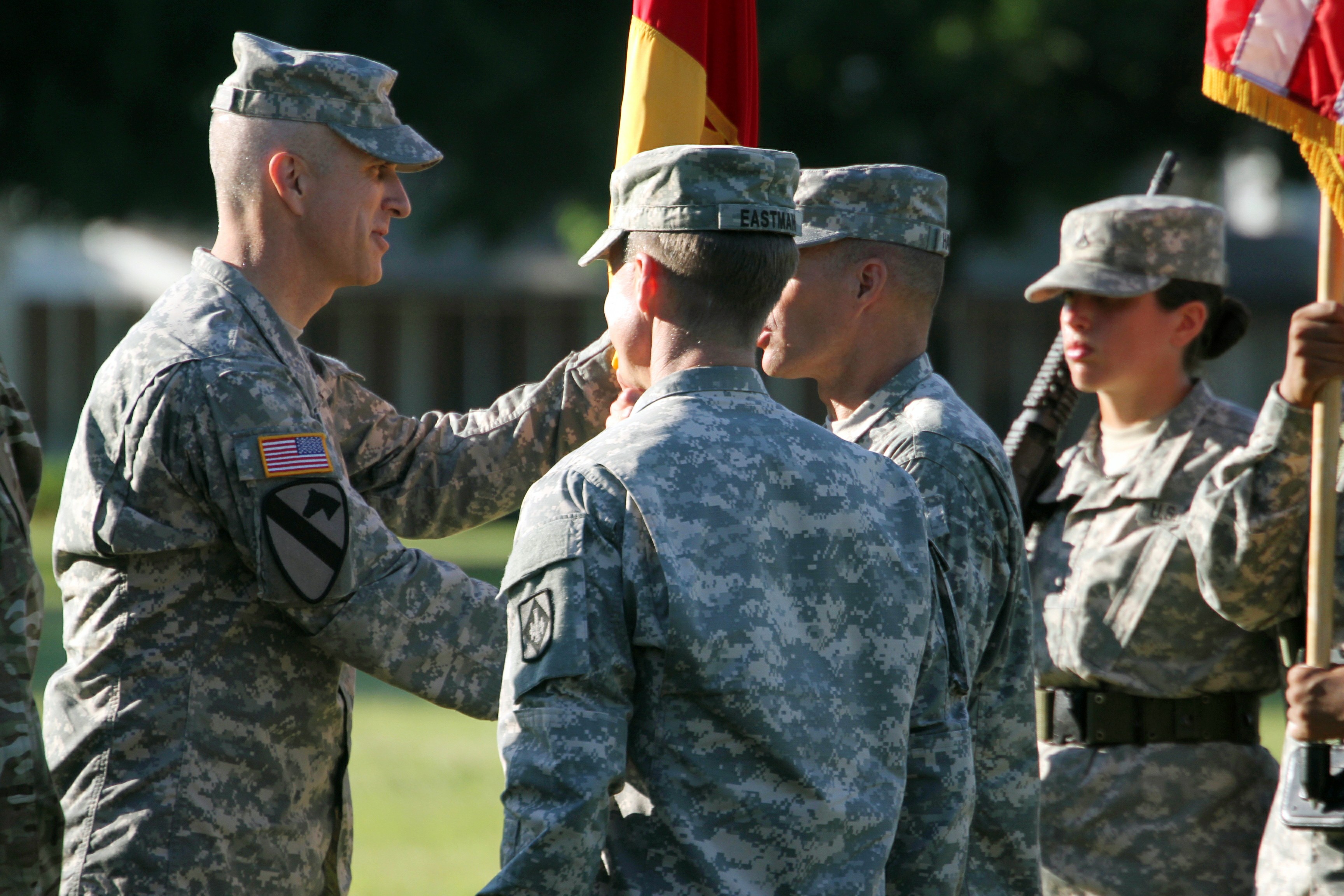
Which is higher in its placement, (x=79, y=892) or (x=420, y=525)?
(x=420, y=525)

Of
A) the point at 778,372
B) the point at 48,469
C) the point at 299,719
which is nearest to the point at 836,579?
the point at 778,372

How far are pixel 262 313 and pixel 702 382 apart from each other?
1.16 meters

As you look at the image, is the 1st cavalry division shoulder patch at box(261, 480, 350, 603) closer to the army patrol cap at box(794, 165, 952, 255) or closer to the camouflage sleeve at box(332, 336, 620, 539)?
the camouflage sleeve at box(332, 336, 620, 539)

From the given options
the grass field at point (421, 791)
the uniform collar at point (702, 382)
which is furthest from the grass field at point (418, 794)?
the uniform collar at point (702, 382)

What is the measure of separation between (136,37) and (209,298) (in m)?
17.7

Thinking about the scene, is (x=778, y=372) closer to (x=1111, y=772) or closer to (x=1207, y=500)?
(x=1207, y=500)

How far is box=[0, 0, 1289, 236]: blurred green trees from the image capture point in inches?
779

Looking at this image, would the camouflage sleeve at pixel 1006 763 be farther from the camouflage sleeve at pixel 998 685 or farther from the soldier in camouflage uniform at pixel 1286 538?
the soldier in camouflage uniform at pixel 1286 538

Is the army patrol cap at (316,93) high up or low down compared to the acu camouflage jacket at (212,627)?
up

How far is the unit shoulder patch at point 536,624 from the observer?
7.51 feet

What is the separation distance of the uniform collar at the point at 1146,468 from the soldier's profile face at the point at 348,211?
2.18m

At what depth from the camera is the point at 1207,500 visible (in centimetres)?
406

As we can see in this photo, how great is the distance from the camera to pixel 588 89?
69.1 ft

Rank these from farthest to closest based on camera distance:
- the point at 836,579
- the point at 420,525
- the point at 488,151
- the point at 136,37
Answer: the point at 488,151 → the point at 136,37 → the point at 420,525 → the point at 836,579
